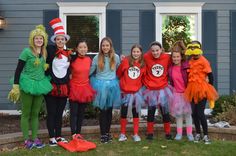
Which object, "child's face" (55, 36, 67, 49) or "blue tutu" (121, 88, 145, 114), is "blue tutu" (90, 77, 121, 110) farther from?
"child's face" (55, 36, 67, 49)

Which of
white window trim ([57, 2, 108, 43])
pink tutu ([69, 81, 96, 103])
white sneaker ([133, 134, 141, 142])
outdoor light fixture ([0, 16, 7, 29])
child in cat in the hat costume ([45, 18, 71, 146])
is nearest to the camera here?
child in cat in the hat costume ([45, 18, 71, 146])

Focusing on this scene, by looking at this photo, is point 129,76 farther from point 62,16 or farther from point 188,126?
point 62,16

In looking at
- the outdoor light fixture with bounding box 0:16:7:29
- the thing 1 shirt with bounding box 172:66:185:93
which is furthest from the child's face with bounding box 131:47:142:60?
the outdoor light fixture with bounding box 0:16:7:29

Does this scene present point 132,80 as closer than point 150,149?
No

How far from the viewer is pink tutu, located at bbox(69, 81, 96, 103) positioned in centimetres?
651

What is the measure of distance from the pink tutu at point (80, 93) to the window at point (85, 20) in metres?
4.57

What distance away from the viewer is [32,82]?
621cm

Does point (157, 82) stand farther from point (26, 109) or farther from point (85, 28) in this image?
point (85, 28)

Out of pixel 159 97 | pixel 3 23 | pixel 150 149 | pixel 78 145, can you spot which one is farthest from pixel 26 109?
pixel 3 23

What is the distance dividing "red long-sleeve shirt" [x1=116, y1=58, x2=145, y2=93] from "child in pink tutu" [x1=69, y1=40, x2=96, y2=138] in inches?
20.3

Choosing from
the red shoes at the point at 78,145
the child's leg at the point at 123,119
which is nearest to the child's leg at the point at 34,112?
the red shoes at the point at 78,145

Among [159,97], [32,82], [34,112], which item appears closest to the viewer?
[32,82]

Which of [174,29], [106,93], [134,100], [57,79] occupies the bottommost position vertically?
[134,100]

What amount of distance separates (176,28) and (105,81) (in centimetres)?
520
